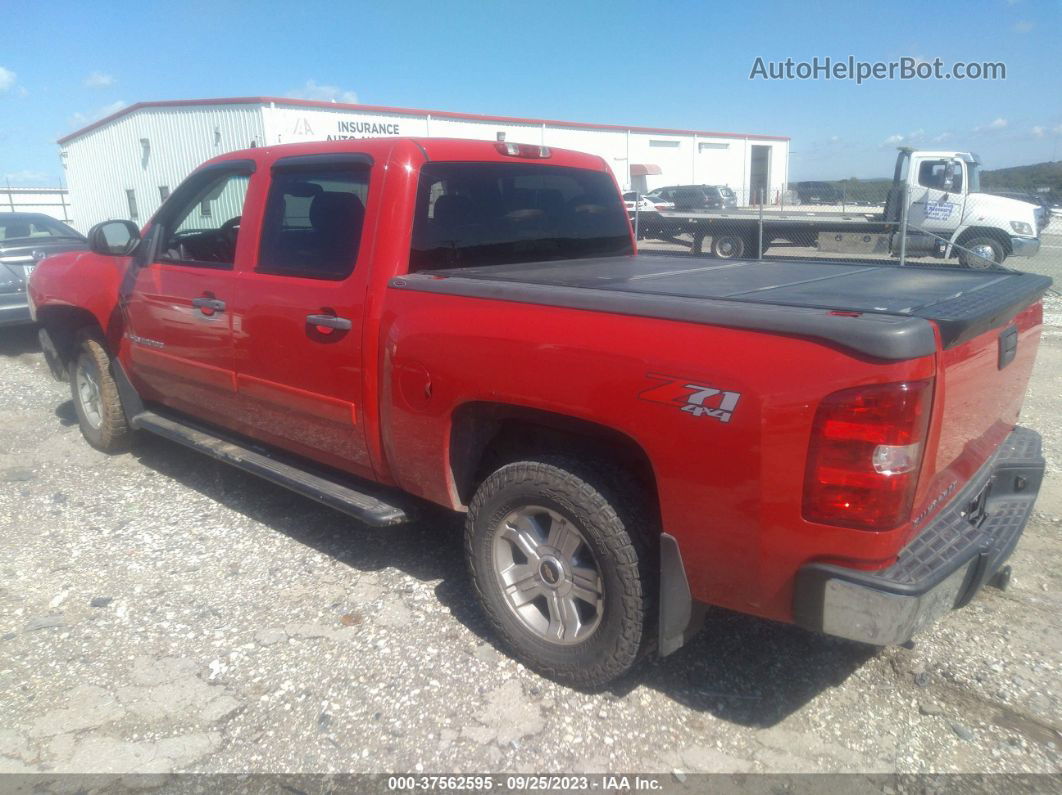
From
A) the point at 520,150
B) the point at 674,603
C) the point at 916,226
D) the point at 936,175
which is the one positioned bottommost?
the point at 674,603

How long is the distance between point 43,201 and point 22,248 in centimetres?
2982

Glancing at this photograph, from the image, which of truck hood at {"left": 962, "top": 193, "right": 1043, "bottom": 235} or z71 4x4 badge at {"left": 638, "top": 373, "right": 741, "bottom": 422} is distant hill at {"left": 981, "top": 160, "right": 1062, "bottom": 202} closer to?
truck hood at {"left": 962, "top": 193, "right": 1043, "bottom": 235}

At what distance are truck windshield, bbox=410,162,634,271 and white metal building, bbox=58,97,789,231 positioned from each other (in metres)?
14.2

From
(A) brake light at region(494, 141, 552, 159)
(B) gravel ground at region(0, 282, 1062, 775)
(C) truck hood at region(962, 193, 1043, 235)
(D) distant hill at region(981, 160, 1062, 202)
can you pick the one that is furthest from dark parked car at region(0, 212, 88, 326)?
(D) distant hill at region(981, 160, 1062, 202)

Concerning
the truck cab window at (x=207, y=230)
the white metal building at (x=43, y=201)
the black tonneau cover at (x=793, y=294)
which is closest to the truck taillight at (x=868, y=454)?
the black tonneau cover at (x=793, y=294)

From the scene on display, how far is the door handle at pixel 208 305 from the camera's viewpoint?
3965mm

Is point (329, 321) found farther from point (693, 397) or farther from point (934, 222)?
point (934, 222)

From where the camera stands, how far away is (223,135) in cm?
2442

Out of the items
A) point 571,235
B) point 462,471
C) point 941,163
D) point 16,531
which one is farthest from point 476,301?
point 941,163

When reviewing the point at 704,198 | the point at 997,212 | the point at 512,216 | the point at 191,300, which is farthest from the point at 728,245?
the point at 704,198

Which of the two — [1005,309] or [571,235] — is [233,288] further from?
[1005,309]

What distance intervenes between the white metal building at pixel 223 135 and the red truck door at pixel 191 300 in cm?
1501

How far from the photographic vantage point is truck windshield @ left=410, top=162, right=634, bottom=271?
136 inches

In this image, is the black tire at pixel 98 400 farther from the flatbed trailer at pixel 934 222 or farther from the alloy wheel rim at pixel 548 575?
the flatbed trailer at pixel 934 222
